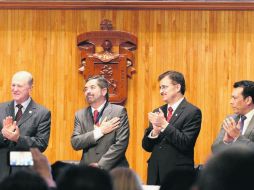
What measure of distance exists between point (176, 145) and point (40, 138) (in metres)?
1.23

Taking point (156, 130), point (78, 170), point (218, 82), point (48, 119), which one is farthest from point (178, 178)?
point (218, 82)

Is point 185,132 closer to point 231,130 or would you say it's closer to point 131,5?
point 231,130

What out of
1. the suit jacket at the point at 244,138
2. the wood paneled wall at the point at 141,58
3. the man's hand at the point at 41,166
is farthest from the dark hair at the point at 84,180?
the wood paneled wall at the point at 141,58

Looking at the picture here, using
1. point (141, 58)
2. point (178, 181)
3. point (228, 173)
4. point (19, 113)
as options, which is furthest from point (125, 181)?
point (141, 58)

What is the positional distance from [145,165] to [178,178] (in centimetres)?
490

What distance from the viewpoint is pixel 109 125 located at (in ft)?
19.0

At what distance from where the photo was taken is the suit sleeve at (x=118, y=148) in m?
5.71

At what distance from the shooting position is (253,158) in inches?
72.2

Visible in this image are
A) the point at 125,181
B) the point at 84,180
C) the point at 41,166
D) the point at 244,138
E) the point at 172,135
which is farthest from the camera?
the point at 172,135

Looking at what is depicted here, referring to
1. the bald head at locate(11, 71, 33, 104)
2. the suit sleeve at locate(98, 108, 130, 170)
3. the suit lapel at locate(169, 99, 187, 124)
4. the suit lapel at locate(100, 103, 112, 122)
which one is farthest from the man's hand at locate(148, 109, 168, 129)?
the bald head at locate(11, 71, 33, 104)

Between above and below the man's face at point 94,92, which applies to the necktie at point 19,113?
below

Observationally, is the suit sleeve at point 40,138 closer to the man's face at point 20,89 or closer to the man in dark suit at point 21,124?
the man in dark suit at point 21,124

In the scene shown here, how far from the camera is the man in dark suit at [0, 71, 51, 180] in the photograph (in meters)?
5.68

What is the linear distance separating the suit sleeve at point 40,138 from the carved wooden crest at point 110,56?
139cm
